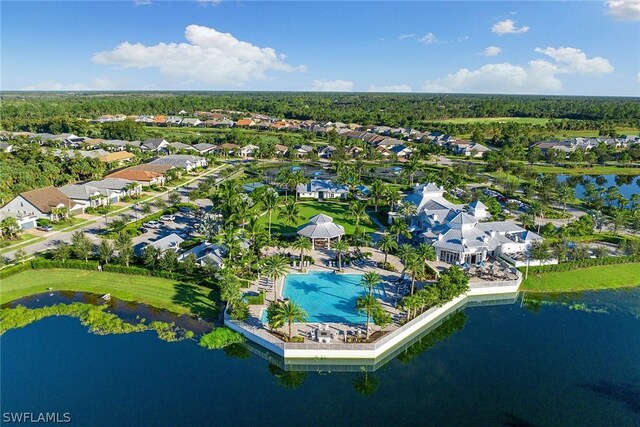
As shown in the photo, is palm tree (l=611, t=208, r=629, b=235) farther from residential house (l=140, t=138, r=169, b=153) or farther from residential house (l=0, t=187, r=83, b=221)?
residential house (l=140, t=138, r=169, b=153)

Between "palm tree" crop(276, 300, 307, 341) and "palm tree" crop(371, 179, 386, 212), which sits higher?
"palm tree" crop(371, 179, 386, 212)

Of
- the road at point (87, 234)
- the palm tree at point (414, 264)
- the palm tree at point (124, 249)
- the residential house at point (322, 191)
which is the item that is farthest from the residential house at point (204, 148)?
the palm tree at point (414, 264)

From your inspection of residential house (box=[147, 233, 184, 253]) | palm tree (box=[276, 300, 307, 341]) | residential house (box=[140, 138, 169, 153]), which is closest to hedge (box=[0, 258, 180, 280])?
residential house (box=[147, 233, 184, 253])

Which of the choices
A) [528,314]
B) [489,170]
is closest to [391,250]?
[528,314]

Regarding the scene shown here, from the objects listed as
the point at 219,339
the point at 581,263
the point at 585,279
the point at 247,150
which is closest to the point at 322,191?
the point at 581,263

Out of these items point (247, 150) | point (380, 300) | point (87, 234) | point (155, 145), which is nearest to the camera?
point (380, 300)

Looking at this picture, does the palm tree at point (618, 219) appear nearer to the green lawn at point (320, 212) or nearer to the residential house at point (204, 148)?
the green lawn at point (320, 212)

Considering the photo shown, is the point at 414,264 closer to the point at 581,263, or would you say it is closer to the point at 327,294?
the point at 327,294
